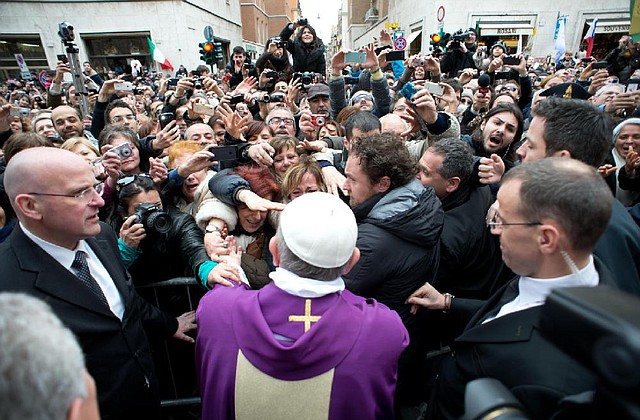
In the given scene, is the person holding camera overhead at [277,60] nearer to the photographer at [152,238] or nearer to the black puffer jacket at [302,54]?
the black puffer jacket at [302,54]

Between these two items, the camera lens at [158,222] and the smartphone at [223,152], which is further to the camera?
the smartphone at [223,152]

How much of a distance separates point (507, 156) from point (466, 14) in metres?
23.1

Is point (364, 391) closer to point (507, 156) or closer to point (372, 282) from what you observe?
point (372, 282)

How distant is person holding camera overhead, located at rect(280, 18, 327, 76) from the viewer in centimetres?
838

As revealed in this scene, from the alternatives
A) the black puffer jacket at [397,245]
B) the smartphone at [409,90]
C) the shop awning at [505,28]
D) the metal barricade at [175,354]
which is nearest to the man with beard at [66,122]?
the metal barricade at [175,354]

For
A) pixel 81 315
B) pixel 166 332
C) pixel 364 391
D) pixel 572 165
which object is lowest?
pixel 166 332

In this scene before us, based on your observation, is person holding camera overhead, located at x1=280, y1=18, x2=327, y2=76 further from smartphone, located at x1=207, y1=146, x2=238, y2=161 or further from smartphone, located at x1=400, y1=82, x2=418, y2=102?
smartphone, located at x1=207, y1=146, x2=238, y2=161

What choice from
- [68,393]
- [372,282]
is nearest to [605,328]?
[68,393]

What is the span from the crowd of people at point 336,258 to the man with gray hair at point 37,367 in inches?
0.4

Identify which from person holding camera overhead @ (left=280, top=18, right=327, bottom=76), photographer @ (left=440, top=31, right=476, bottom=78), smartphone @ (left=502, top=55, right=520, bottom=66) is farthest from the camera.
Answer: photographer @ (left=440, top=31, right=476, bottom=78)

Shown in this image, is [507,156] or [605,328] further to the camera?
[507,156]

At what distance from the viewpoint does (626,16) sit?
21203 mm

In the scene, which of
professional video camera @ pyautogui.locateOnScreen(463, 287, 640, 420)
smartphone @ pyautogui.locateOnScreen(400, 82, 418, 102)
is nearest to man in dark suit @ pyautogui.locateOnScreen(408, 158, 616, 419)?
professional video camera @ pyautogui.locateOnScreen(463, 287, 640, 420)

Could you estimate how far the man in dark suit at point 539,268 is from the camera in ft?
3.76
